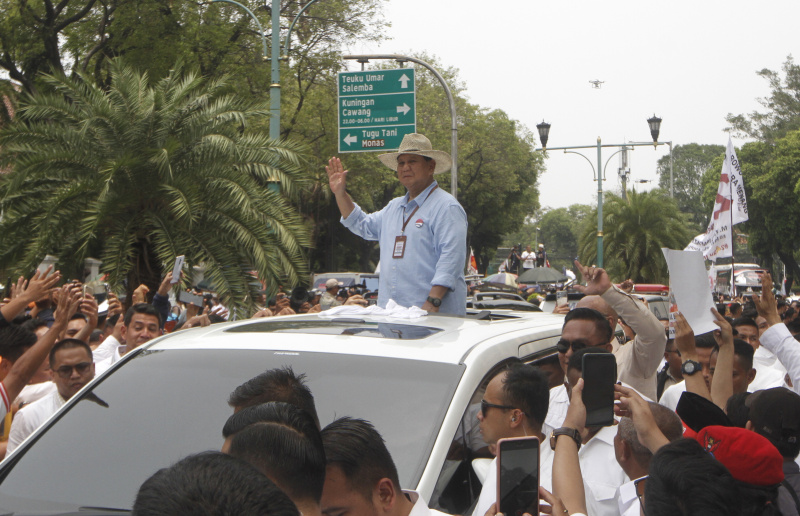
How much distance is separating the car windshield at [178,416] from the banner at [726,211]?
8.64m

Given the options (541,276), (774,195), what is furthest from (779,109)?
(541,276)

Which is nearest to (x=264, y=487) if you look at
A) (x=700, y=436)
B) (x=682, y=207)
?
(x=700, y=436)

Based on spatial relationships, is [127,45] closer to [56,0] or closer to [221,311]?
A: [56,0]

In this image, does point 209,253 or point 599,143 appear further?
point 599,143

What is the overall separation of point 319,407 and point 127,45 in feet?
59.9

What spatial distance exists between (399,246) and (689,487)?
11.7 feet

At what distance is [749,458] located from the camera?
2.82 meters

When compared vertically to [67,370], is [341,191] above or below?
above

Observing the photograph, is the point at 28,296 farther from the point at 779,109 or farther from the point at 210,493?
the point at 779,109

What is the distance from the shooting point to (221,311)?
13.0 m

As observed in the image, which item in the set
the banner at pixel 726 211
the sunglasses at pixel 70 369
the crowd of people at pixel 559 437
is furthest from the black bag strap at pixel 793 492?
the banner at pixel 726 211

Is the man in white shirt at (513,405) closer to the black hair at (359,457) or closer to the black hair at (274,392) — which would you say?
the black hair at (274,392)

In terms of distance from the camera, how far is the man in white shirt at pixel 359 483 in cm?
252

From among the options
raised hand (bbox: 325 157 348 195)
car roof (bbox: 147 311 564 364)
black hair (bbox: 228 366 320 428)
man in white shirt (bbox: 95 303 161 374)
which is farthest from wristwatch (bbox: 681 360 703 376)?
man in white shirt (bbox: 95 303 161 374)
